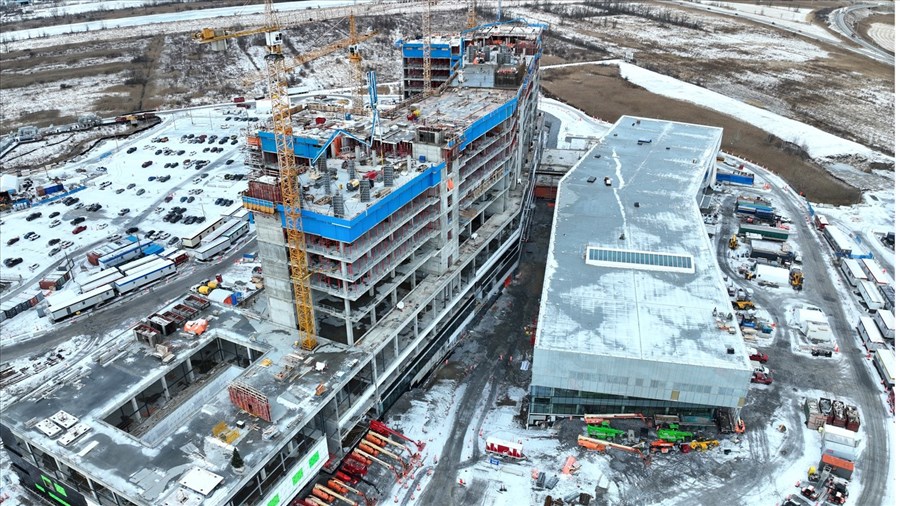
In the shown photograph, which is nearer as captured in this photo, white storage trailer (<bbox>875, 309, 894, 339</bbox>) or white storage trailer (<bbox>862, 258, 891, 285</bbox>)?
white storage trailer (<bbox>875, 309, 894, 339</bbox>)

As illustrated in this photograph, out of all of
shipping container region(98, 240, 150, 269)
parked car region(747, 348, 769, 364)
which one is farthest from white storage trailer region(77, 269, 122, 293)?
parked car region(747, 348, 769, 364)

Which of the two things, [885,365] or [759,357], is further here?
[759,357]

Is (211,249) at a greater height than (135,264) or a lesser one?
greater

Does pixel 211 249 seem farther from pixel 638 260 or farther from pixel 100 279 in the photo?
pixel 638 260

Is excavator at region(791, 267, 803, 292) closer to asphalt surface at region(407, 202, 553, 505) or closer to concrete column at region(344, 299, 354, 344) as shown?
asphalt surface at region(407, 202, 553, 505)

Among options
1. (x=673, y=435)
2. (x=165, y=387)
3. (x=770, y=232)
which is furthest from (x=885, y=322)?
(x=165, y=387)

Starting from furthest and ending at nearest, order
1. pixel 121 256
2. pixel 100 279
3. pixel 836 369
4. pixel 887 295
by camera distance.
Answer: pixel 121 256 → pixel 100 279 → pixel 887 295 → pixel 836 369
